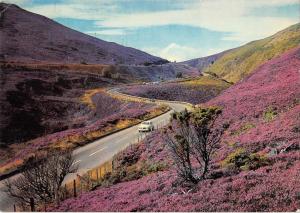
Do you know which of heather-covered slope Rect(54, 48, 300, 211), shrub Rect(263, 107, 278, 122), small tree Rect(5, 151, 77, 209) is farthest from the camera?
shrub Rect(263, 107, 278, 122)

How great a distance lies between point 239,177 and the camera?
19.5m

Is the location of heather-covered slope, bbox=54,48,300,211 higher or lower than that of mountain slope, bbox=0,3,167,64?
lower

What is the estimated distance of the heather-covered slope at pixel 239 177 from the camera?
17.1 metres

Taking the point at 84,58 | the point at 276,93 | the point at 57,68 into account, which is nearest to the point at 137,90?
the point at 57,68

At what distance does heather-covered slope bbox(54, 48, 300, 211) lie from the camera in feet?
56.2

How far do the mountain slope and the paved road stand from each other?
8556 cm

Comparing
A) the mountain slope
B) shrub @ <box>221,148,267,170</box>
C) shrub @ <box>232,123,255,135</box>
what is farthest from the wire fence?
the mountain slope

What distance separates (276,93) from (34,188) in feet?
72.4

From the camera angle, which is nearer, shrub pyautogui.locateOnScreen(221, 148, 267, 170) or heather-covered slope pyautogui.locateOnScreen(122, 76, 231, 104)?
shrub pyautogui.locateOnScreen(221, 148, 267, 170)

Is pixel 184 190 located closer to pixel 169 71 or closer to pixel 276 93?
pixel 276 93

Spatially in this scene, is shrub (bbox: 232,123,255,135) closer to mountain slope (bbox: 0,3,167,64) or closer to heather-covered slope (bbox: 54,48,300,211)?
heather-covered slope (bbox: 54,48,300,211)

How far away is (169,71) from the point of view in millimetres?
181500

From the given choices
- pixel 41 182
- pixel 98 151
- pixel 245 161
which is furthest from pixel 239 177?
pixel 98 151

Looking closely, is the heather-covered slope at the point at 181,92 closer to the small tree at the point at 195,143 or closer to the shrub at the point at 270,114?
the shrub at the point at 270,114
